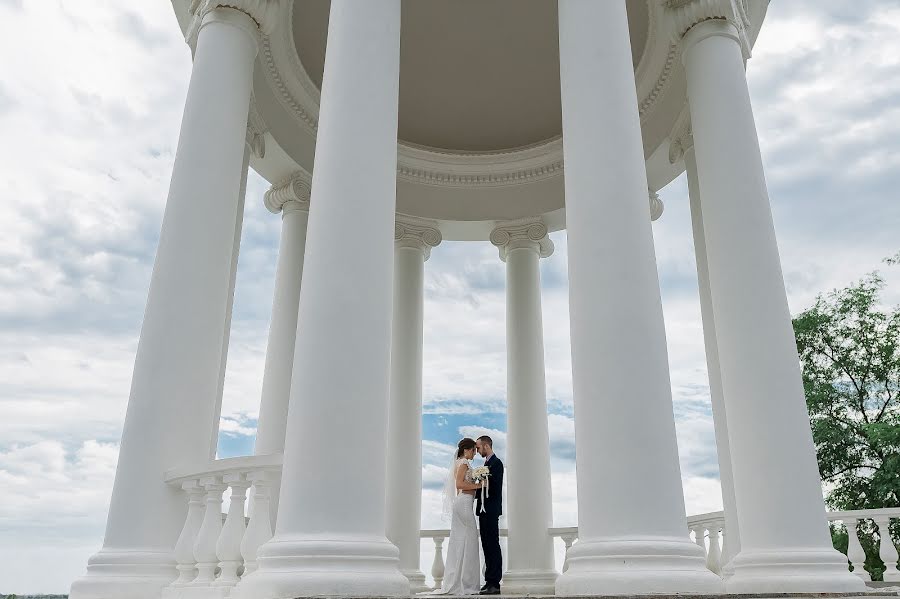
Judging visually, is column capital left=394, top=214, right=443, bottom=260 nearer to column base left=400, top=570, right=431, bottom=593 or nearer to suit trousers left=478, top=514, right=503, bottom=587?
column base left=400, top=570, right=431, bottom=593

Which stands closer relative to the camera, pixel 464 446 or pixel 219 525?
pixel 219 525

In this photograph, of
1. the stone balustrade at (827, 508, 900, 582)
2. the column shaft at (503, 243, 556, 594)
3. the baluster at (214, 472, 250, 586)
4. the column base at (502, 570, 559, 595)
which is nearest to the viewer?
the baluster at (214, 472, 250, 586)

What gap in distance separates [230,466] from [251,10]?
39.3 m

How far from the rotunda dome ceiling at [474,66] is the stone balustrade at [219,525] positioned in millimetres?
54348

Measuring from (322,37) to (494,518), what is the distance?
2252 inches

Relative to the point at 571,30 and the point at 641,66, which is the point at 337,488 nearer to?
the point at 571,30

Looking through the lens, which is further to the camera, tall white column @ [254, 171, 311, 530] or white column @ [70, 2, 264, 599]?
tall white column @ [254, 171, 311, 530]

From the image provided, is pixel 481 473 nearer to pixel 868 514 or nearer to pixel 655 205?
pixel 868 514

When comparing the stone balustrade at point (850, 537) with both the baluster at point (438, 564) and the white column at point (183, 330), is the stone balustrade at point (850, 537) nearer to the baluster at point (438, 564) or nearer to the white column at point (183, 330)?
the baluster at point (438, 564)

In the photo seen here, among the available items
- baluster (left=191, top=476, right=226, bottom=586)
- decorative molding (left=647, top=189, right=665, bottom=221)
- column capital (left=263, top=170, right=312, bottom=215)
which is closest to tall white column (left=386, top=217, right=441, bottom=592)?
column capital (left=263, top=170, right=312, bottom=215)

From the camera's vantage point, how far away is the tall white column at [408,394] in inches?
3583

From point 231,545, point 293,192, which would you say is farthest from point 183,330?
point 293,192

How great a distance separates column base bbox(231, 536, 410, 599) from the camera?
32.6 metres

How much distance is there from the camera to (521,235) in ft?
347
